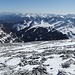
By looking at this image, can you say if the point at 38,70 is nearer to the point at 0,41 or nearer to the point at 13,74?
the point at 13,74

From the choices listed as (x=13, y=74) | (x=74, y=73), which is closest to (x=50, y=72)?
(x=74, y=73)

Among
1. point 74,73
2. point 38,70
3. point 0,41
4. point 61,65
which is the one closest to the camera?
point 74,73

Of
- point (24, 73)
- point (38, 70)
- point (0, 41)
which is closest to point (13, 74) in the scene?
point (24, 73)

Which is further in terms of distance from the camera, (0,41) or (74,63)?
(0,41)

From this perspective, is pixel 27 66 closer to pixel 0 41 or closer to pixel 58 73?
pixel 58 73

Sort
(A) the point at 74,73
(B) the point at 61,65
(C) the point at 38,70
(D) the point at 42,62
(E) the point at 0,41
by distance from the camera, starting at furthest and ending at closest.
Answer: (E) the point at 0,41, (D) the point at 42,62, (B) the point at 61,65, (C) the point at 38,70, (A) the point at 74,73

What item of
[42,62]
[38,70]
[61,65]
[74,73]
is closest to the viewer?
[74,73]

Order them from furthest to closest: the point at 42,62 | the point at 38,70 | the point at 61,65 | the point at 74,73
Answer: the point at 42,62, the point at 61,65, the point at 38,70, the point at 74,73

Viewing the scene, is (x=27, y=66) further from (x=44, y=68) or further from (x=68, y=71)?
(x=68, y=71)

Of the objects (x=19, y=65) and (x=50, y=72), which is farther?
(x=19, y=65)
